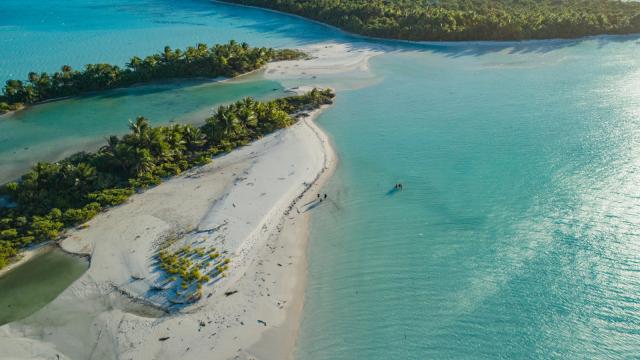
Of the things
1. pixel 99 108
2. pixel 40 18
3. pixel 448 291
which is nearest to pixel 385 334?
pixel 448 291

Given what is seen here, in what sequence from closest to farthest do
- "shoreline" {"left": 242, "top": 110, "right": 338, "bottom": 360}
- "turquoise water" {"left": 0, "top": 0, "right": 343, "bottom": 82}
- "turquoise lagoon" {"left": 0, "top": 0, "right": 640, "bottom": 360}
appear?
"shoreline" {"left": 242, "top": 110, "right": 338, "bottom": 360}
"turquoise lagoon" {"left": 0, "top": 0, "right": 640, "bottom": 360}
"turquoise water" {"left": 0, "top": 0, "right": 343, "bottom": 82}

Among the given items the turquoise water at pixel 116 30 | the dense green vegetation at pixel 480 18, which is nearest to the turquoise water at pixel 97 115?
the turquoise water at pixel 116 30

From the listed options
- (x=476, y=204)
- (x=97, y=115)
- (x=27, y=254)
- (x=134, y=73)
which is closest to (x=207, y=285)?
(x=27, y=254)

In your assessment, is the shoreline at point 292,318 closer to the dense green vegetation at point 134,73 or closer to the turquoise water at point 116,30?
the dense green vegetation at point 134,73

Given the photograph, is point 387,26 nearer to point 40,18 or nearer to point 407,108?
point 407,108

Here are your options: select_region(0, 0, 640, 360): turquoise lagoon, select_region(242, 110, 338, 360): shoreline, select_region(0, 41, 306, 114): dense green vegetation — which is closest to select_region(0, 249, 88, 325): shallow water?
select_region(242, 110, 338, 360): shoreline

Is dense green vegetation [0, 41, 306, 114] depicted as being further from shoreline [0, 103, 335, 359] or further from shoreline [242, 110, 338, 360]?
shoreline [242, 110, 338, 360]
